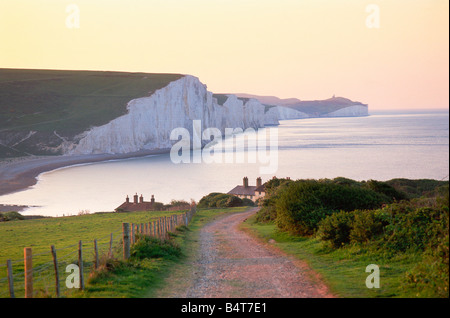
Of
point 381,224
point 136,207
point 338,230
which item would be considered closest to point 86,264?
point 338,230

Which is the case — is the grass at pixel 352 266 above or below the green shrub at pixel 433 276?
below

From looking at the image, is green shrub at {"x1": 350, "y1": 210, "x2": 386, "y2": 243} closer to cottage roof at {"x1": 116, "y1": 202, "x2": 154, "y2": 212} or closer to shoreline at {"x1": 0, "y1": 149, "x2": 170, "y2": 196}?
cottage roof at {"x1": 116, "y1": 202, "x2": 154, "y2": 212}

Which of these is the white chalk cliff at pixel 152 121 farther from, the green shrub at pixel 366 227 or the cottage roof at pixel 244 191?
the green shrub at pixel 366 227

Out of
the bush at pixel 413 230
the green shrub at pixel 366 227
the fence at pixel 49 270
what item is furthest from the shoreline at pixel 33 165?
the bush at pixel 413 230

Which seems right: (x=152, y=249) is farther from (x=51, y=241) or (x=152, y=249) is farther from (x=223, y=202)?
(x=223, y=202)
